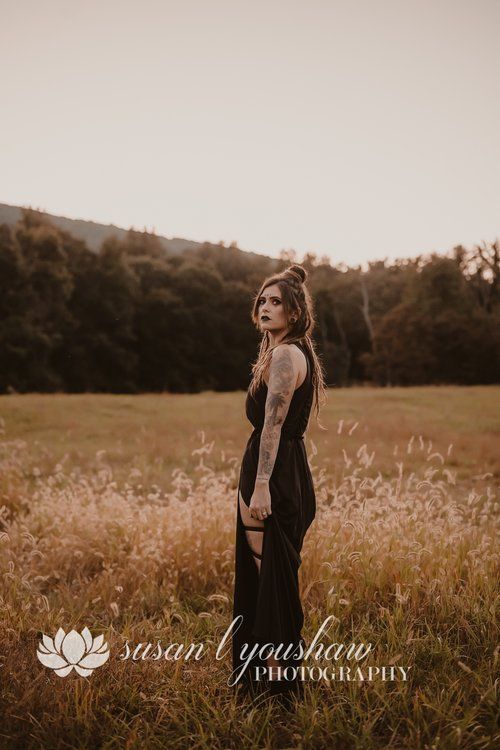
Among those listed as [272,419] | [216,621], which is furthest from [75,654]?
[272,419]

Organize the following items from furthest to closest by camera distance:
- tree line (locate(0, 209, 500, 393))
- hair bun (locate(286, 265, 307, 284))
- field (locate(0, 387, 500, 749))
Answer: tree line (locate(0, 209, 500, 393))
hair bun (locate(286, 265, 307, 284))
field (locate(0, 387, 500, 749))

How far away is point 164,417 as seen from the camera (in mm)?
20000

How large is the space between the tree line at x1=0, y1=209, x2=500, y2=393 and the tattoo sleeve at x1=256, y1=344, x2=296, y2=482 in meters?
36.9

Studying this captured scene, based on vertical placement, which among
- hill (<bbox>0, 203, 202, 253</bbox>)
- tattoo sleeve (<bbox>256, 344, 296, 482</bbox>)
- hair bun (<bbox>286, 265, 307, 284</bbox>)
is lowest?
tattoo sleeve (<bbox>256, 344, 296, 482</bbox>)

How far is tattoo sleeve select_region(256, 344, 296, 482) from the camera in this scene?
3.48 meters

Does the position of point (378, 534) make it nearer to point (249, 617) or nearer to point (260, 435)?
point (249, 617)

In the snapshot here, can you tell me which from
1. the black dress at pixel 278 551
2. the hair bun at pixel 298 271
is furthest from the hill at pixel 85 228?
the black dress at pixel 278 551

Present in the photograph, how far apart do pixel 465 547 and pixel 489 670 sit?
187 centimetres

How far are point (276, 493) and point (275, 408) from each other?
60 cm

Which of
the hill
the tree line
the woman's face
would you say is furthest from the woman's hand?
the hill

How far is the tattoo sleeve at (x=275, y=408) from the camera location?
137 inches

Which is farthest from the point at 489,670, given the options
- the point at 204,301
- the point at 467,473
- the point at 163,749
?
the point at 204,301

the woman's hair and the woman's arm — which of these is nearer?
the woman's arm

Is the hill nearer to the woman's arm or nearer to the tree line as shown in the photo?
the tree line
